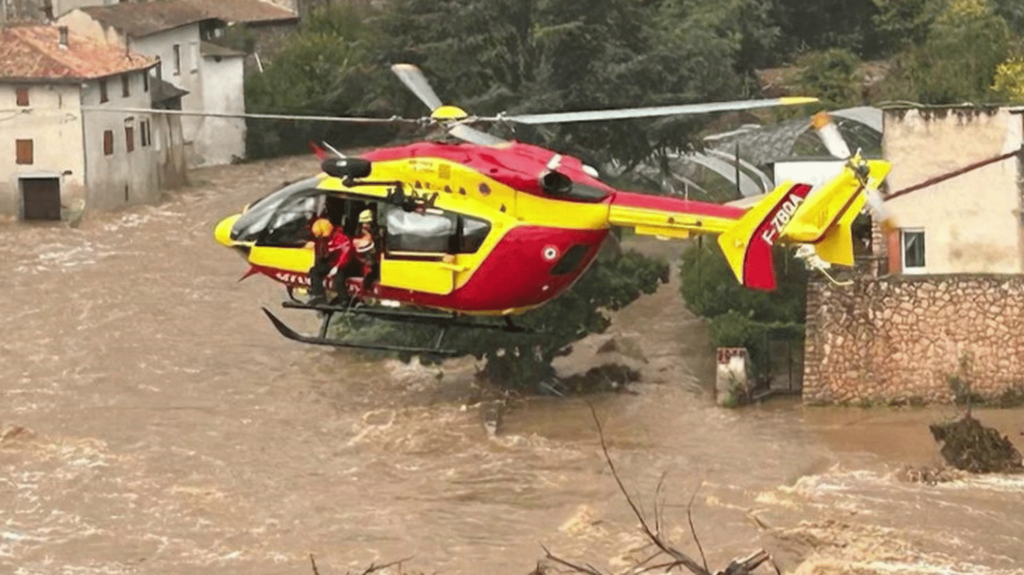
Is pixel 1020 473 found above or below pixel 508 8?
below

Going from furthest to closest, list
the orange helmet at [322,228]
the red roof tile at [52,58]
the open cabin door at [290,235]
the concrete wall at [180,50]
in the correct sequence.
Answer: the concrete wall at [180,50]
the red roof tile at [52,58]
the open cabin door at [290,235]
the orange helmet at [322,228]

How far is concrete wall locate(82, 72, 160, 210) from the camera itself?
50219mm

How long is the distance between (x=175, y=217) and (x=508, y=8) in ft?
28.6

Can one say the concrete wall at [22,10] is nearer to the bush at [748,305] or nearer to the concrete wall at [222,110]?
the concrete wall at [222,110]

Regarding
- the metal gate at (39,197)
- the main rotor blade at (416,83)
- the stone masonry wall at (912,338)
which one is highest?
the main rotor blade at (416,83)

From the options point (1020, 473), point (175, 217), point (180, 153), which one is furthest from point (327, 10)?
point (1020, 473)

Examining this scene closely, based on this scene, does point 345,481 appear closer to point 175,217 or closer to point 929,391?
point 929,391

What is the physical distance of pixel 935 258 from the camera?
118ft

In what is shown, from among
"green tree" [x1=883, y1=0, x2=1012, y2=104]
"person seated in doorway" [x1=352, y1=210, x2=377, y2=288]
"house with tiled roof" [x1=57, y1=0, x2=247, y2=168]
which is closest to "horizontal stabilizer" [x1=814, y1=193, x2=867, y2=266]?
"person seated in doorway" [x1=352, y1=210, x2=377, y2=288]

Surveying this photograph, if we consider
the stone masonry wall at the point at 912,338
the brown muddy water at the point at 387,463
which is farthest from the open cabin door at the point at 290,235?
the stone masonry wall at the point at 912,338

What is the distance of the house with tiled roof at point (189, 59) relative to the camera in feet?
183

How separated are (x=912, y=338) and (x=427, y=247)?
383 inches

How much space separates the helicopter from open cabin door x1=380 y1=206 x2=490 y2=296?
0.01 meters

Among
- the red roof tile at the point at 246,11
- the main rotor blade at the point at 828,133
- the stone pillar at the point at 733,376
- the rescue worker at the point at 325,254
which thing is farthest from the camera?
the red roof tile at the point at 246,11
